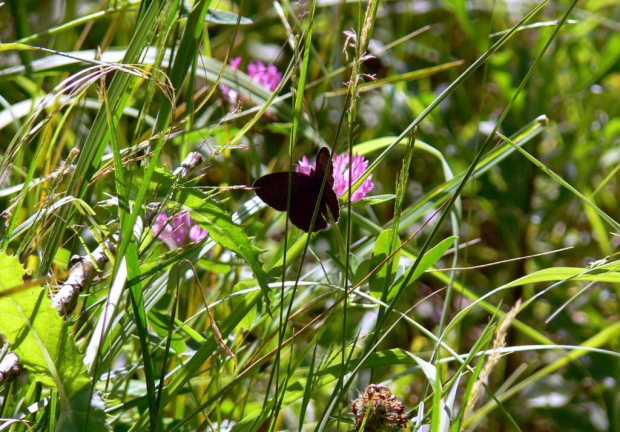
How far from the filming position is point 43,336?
0.61 metres

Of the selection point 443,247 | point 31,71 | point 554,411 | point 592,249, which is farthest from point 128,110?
point 592,249

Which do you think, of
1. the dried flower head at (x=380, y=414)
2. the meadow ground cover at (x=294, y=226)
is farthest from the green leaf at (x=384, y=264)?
the dried flower head at (x=380, y=414)

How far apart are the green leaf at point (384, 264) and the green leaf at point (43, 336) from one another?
0.98 ft

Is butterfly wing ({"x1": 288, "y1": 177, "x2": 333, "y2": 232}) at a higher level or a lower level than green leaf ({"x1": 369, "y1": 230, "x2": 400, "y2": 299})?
higher

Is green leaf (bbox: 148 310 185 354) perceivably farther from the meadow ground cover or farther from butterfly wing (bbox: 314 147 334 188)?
butterfly wing (bbox: 314 147 334 188)

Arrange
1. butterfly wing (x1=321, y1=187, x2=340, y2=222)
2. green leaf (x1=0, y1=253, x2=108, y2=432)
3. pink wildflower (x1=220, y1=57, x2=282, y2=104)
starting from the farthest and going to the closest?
pink wildflower (x1=220, y1=57, x2=282, y2=104), butterfly wing (x1=321, y1=187, x2=340, y2=222), green leaf (x1=0, y1=253, x2=108, y2=432)

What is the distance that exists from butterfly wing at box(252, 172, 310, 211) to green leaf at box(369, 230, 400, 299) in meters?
0.10

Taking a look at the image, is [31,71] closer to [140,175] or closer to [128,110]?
[128,110]

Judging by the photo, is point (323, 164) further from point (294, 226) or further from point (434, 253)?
point (294, 226)

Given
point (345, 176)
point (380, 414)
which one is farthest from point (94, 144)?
point (380, 414)

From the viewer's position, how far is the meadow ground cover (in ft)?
2.10

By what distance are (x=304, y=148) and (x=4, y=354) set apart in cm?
104

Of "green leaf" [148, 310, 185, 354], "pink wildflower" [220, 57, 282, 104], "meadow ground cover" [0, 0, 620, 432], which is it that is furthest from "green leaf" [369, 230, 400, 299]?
"pink wildflower" [220, 57, 282, 104]

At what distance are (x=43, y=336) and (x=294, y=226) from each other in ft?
1.39
